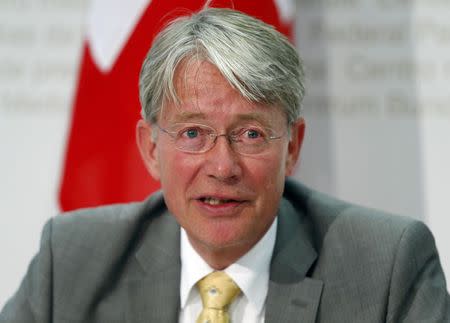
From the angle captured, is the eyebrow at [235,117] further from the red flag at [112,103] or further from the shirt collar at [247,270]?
the red flag at [112,103]

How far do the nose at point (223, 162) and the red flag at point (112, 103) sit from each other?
1147mm

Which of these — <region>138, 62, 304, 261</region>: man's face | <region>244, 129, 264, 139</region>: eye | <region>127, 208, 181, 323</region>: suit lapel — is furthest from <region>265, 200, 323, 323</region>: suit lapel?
<region>244, 129, 264, 139</region>: eye

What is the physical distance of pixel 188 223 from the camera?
179 cm

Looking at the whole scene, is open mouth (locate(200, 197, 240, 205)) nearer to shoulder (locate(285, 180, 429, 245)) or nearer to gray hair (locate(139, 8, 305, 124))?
gray hair (locate(139, 8, 305, 124))

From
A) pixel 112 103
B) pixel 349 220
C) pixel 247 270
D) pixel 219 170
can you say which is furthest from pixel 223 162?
pixel 112 103

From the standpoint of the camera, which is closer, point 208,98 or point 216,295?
point 208,98

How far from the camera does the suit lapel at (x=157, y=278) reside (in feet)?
6.24

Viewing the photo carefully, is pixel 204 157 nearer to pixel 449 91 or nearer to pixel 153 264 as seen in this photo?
pixel 153 264

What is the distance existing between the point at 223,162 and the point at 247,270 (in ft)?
1.18

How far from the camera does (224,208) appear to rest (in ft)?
5.68

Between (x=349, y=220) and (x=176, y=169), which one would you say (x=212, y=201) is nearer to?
(x=176, y=169)

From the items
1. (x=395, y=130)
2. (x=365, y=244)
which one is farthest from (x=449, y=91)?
(x=365, y=244)

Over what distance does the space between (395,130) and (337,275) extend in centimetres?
167

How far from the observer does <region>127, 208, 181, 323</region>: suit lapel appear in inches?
74.9
